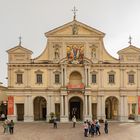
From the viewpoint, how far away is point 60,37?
64562 mm

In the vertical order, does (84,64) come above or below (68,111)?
above

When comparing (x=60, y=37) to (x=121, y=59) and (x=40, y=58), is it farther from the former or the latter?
(x=121, y=59)

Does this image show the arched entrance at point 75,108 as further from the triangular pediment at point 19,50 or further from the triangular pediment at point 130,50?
the triangular pediment at point 19,50

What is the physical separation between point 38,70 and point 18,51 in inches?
172

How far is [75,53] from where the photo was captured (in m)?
64.2

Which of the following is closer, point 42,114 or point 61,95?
point 61,95

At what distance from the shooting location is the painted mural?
64.1 metres

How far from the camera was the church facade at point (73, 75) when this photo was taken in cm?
6338

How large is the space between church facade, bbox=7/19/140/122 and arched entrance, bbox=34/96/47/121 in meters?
2.46

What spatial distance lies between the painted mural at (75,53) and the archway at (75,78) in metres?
2.01

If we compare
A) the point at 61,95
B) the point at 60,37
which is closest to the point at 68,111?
the point at 61,95

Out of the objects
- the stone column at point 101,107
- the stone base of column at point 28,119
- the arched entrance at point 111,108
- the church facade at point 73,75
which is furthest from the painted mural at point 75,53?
the stone base of column at point 28,119

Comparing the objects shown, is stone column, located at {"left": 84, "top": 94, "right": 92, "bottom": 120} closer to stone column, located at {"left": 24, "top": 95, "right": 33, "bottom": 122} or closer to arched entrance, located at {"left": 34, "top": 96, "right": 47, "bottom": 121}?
arched entrance, located at {"left": 34, "top": 96, "right": 47, "bottom": 121}

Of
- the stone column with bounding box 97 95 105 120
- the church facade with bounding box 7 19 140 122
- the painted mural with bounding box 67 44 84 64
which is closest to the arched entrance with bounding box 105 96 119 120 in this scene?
the church facade with bounding box 7 19 140 122
